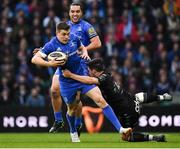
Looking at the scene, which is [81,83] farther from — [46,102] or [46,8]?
[46,8]

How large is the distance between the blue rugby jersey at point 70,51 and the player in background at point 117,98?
21 centimetres

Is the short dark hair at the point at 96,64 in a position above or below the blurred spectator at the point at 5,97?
above

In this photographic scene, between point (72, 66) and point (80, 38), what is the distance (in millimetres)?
1146

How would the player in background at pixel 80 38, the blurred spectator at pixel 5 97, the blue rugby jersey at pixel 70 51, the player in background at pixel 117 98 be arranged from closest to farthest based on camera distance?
the player in background at pixel 117 98 → the blue rugby jersey at pixel 70 51 → the player in background at pixel 80 38 → the blurred spectator at pixel 5 97

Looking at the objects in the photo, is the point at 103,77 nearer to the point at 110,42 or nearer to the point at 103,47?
the point at 103,47

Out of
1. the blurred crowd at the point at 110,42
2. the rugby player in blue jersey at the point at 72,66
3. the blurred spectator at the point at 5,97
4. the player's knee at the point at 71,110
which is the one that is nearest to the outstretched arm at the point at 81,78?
the rugby player in blue jersey at the point at 72,66

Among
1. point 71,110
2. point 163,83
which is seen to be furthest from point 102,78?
point 163,83

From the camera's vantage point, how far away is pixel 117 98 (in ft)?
44.0

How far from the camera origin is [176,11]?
838 inches

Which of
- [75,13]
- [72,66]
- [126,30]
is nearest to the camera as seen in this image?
[72,66]

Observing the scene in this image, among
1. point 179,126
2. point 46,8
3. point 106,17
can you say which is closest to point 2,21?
point 46,8

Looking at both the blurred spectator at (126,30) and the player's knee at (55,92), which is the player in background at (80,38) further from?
the blurred spectator at (126,30)

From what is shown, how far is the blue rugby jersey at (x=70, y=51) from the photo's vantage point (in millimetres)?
13273

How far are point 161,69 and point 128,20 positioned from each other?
1.98 metres
